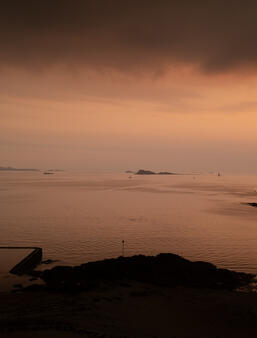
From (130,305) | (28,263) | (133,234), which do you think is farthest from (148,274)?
(133,234)

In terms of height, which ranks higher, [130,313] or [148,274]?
[148,274]

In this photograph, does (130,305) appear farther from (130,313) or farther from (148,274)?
(148,274)

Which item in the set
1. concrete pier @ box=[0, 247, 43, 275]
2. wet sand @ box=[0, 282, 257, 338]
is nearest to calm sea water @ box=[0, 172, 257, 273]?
concrete pier @ box=[0, 247, 43, 275]

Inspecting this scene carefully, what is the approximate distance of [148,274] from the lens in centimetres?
2297

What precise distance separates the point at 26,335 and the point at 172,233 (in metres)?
30.3

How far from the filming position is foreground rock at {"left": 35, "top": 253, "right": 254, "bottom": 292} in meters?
21.6

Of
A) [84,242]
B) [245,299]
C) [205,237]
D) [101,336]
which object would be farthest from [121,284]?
[205,237]

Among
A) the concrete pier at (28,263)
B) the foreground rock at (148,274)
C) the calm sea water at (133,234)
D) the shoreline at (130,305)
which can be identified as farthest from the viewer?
the calm sea water at (133,234)

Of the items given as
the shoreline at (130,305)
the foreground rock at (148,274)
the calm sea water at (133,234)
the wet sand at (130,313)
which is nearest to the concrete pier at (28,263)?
the foreground rock at (148,274)

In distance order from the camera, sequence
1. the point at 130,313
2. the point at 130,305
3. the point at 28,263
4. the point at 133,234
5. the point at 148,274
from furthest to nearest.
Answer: the point at 133,234 → the point at 28,263 → the point at 148,274 → the point at 130,305 → the point at 130,313

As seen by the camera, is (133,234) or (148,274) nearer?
(148,274)

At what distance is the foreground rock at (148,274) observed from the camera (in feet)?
70.9

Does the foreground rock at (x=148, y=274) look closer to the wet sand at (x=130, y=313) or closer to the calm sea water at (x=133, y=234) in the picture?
the wet sand at (x=130, y=313)

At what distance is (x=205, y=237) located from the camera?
130 feet
